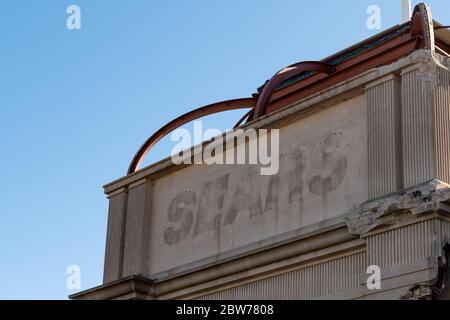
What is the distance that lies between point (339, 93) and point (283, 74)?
277 cm

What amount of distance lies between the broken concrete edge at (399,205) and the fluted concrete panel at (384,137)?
332 millimetres

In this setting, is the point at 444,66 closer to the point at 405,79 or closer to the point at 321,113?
the point at 405,79

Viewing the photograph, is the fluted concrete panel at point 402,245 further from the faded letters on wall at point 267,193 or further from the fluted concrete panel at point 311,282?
the faded letters on wall at point 267,193

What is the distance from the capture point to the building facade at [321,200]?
56.5 ft

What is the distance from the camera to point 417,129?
17.7 m

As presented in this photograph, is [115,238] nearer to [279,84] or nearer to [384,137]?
[279,84]

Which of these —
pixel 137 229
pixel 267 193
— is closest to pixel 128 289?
pixel 137 229

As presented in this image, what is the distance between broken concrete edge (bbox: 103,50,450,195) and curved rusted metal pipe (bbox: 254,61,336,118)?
79 centimetres

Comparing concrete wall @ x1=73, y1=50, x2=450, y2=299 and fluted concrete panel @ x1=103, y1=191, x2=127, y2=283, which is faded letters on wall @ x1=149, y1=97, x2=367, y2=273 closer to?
concrete wall @ x1=73, y1=50, x2=450, y2=299

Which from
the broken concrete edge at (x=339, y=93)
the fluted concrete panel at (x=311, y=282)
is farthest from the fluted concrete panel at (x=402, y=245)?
the broken concrete edge at (x=339, y=93)

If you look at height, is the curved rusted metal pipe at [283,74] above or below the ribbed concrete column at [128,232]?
above

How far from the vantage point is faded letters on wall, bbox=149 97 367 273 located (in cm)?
1909

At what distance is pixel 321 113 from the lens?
20.0m
